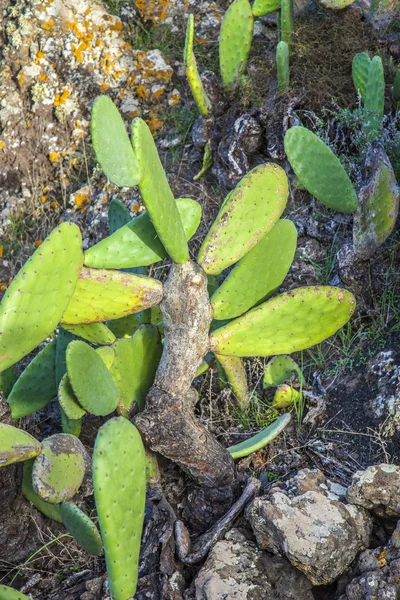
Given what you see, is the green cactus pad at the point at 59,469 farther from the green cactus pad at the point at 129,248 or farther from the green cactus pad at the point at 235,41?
the green cactus pad at the point at 235,41

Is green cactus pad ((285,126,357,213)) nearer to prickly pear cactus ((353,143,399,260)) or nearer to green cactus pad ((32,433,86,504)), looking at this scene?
prickly pear cactus ((353,143,399,260))

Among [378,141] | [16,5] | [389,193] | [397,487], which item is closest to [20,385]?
[397,487]

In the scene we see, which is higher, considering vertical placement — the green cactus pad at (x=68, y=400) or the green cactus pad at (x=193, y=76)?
the green cactus pad at (x=193, y=76)

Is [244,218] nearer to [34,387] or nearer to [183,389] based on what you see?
[183,389]

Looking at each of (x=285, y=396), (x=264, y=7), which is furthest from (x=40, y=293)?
(x=264, y=7)

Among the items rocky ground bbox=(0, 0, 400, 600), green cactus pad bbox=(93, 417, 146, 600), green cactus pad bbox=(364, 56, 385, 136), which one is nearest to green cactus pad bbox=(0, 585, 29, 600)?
green cactus pad bbox=(93, 417, 146, 600)

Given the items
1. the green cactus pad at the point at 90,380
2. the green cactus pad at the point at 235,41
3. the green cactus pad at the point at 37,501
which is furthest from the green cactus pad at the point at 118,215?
the green cactus pad at the point at 235,41
